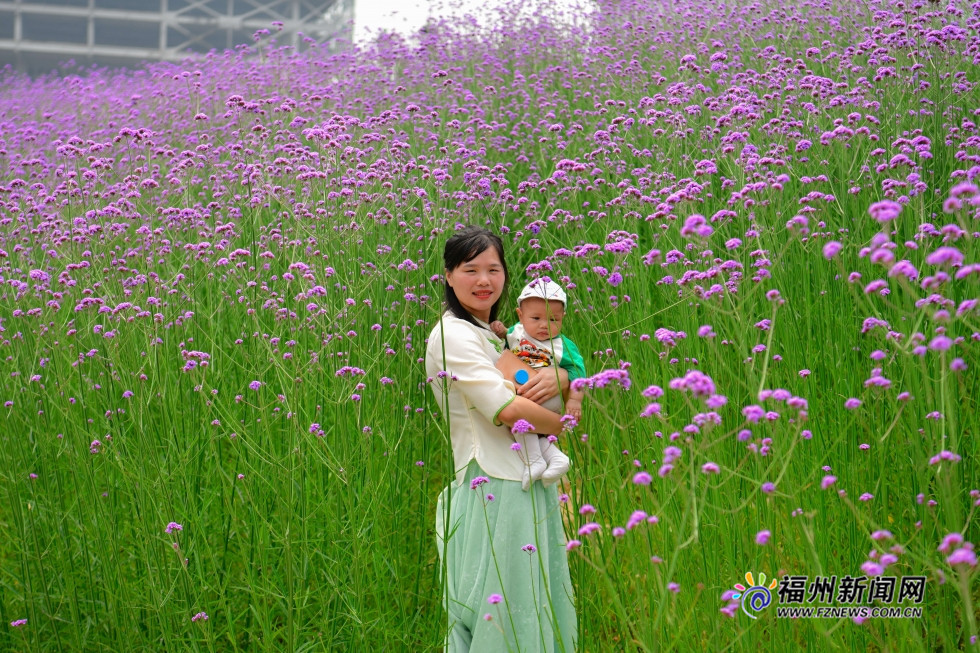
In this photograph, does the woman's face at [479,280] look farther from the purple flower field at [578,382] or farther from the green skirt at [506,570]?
the green skirt at [506,570]

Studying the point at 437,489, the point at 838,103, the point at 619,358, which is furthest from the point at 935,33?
the point at 437,489

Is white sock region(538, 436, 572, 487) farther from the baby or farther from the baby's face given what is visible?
the baby's face

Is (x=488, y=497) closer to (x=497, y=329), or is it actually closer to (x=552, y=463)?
(x=552, y=463)

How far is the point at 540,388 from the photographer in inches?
111

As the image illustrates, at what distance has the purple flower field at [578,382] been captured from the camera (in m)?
2.54

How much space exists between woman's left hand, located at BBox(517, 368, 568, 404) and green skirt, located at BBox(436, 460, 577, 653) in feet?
0.92

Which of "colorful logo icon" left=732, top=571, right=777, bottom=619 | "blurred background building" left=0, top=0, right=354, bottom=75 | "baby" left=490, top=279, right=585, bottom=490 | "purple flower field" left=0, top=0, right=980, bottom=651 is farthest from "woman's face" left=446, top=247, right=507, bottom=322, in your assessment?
"blurred background building" left=0, top=0, right=354, bottom=75

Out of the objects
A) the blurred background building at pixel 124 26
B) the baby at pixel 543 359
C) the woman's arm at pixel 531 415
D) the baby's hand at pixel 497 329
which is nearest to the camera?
the woman's arm at pixel 531 415

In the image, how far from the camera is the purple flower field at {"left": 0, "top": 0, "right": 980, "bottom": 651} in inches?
99.9

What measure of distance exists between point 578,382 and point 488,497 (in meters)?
0.55

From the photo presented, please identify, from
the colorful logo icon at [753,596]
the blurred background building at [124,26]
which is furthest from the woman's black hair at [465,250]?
the blurred background building at [124,26]

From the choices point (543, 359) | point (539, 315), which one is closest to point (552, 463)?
point (543, 359)

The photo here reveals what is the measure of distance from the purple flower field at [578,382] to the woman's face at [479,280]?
1.09 feet

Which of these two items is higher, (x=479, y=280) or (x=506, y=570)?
(x=479, y=280)
